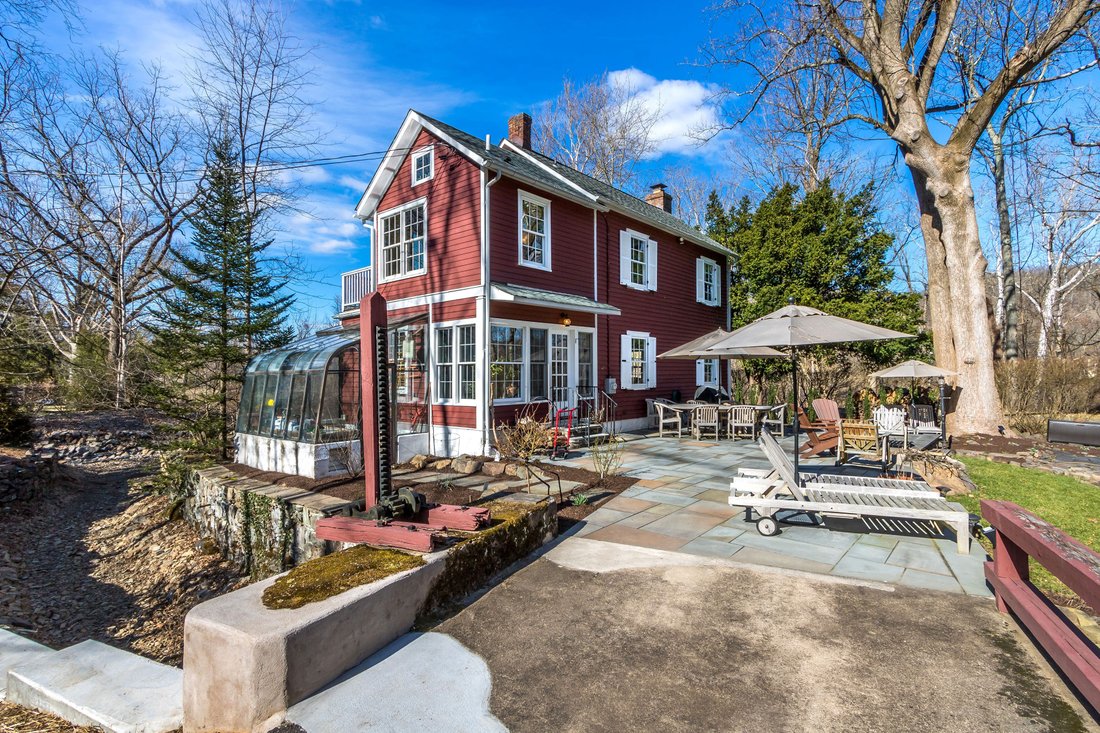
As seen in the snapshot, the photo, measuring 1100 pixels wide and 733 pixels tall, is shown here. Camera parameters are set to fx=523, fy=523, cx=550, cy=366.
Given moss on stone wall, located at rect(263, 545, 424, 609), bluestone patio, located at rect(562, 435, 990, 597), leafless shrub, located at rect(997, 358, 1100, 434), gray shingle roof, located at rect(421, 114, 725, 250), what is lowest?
bluestone patio, located at rect(562, 435, 990, 597)

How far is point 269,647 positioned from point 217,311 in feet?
33.1

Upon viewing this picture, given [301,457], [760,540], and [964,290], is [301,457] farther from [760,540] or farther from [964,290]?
[964,290]

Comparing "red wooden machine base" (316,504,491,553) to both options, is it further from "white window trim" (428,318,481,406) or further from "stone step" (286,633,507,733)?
"white window trim" (428,318,481,406)

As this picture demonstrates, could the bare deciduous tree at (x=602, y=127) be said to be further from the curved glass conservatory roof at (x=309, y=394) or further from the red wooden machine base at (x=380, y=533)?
the red wooden machine base at (x=380, y=533)

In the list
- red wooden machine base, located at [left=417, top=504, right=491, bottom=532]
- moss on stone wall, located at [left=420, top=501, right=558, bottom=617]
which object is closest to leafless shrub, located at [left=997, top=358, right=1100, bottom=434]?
moss on stone wall, located at [left=420, top=501, right=558, bottom=617]

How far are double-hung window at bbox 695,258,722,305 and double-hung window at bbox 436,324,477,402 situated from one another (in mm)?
8736

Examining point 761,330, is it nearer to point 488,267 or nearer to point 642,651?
point 642,651

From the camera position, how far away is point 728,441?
11.6 metres

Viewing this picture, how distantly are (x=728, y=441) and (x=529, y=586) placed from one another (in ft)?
28.8

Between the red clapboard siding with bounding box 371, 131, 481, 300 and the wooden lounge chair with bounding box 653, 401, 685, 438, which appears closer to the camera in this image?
the red clapboard siding with bounding box 371, 131, 481, 300

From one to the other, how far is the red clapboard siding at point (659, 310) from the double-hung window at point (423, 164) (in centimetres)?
418

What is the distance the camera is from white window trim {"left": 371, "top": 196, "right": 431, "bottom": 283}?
11430 mm

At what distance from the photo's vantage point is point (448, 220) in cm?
1094

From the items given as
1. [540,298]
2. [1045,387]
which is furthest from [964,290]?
[540,298]
